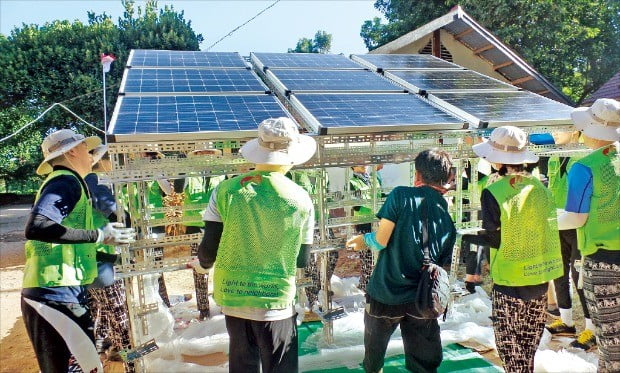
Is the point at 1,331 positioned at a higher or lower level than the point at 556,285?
lower

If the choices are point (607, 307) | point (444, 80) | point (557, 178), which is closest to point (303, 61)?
point (444, 80)

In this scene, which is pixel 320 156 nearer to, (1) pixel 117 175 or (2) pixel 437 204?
(2) pixel 437 204

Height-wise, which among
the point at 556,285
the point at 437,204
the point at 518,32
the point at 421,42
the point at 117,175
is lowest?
the point at 556,285

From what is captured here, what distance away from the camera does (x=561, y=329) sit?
164 inches

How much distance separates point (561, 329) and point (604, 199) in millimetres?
2014

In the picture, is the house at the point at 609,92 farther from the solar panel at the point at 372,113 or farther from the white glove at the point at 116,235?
the white glove at the point at 116,235

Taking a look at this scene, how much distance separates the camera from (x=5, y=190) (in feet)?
57.6

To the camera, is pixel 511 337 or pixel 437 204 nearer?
pixel 437 204

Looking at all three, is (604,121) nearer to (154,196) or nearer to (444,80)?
(444,80)

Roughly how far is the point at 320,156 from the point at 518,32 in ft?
41.7

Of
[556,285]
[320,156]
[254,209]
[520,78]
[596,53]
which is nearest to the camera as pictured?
[254,209]

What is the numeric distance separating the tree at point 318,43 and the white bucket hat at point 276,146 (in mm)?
40173

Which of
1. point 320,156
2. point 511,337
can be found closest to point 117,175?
point 320,156

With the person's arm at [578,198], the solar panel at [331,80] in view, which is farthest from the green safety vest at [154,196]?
the person's arm at [578,198]
